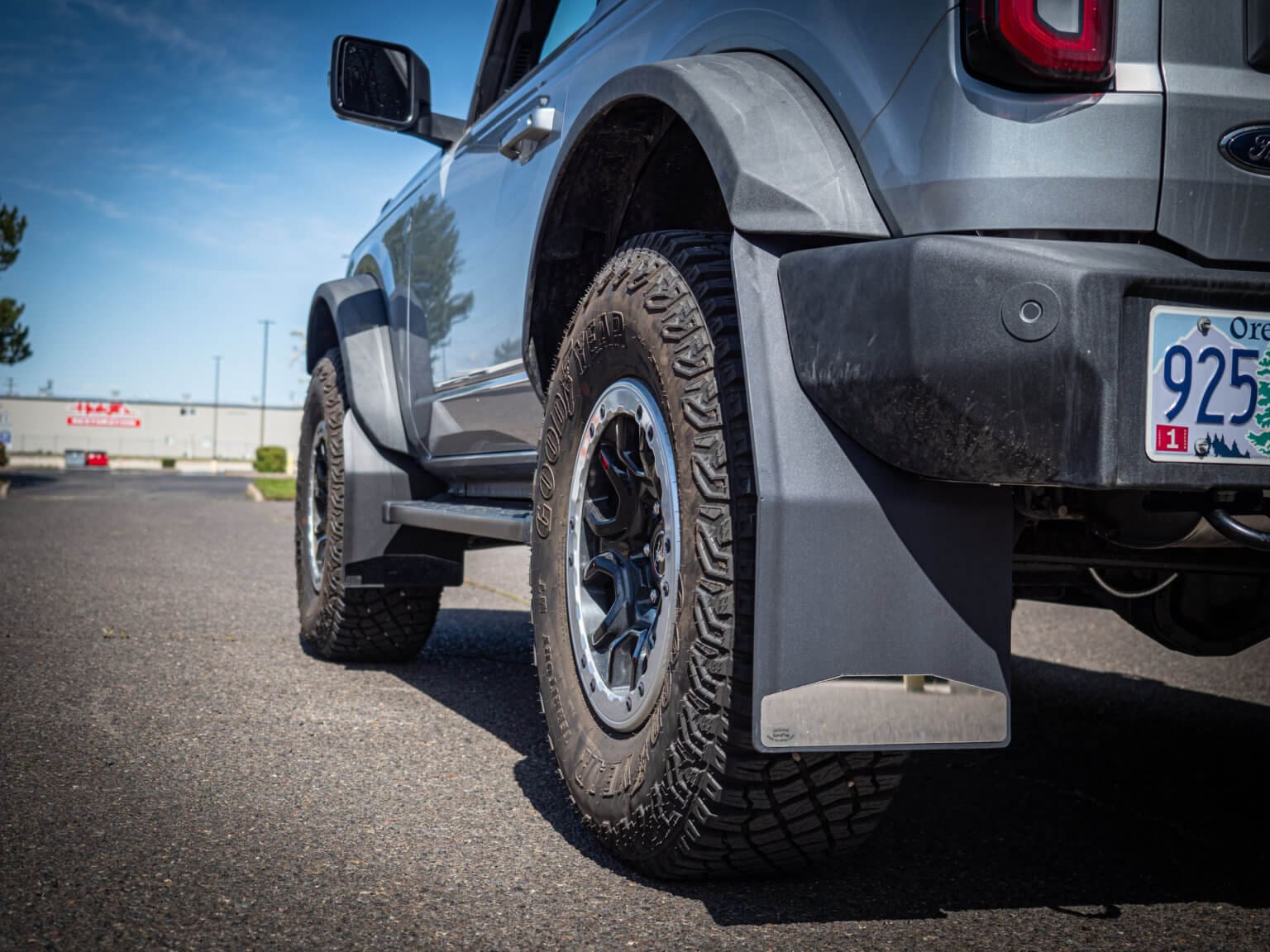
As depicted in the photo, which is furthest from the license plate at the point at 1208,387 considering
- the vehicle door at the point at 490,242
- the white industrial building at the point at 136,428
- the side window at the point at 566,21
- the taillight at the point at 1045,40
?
the white industrial building at the point at 136,428

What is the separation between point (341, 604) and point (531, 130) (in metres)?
1.91

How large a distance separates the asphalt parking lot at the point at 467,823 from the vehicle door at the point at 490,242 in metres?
0.91

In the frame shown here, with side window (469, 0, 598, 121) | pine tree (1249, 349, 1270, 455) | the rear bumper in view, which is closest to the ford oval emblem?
the rear bumper

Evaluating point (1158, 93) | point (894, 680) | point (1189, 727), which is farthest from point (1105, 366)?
point (1189, 727)

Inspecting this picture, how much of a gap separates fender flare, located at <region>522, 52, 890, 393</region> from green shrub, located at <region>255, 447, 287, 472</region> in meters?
46.6

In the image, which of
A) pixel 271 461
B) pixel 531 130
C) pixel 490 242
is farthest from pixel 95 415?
pixel 531 130

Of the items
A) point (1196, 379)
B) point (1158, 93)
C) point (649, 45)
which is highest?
point (649, 45)

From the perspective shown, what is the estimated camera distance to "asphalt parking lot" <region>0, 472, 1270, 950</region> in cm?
164

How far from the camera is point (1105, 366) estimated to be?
133 centimetres

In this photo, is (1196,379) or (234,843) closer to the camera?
(1196,379)

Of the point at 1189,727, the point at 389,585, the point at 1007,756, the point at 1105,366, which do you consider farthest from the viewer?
the point at 389,585

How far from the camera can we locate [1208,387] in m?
1.37

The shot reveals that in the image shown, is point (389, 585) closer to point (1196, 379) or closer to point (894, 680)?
point (894, 680)

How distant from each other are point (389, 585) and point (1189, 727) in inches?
107
